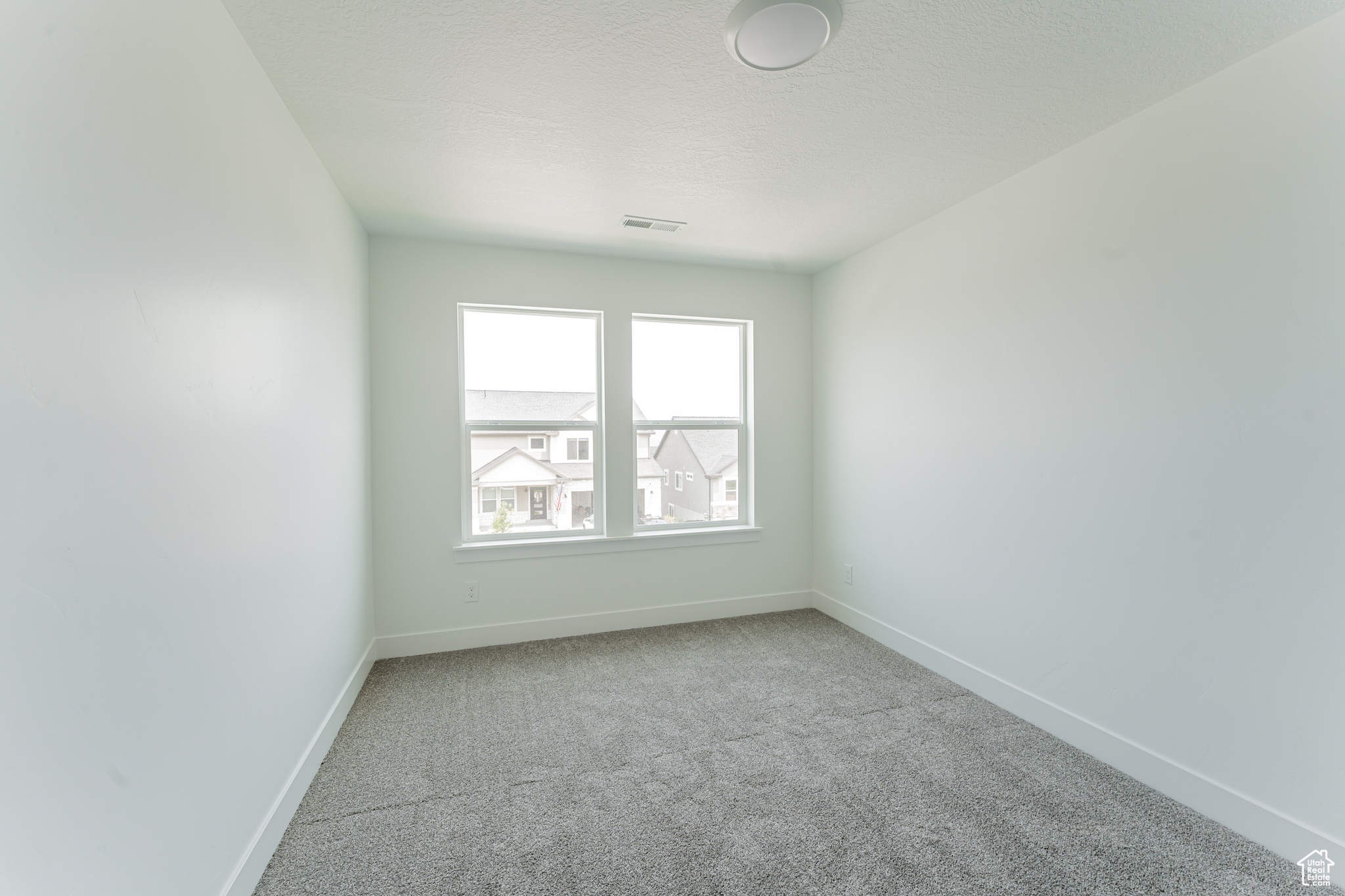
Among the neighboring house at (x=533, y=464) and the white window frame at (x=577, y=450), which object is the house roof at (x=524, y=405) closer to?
the neighboring house at (x=533, y=464)

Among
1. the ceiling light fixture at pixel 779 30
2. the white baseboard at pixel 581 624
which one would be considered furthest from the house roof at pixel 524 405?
the ceiling light fixture at pixel 779 30

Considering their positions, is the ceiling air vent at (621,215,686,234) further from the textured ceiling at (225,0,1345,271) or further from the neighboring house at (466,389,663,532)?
the neighboring house at (466,389,663,532)

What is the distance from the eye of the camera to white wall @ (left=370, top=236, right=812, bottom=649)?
3359mm

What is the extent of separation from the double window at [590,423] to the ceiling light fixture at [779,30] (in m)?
2.14

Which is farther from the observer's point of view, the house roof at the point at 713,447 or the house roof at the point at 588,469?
the house roof at the point at 713,447

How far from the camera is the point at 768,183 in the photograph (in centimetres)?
266

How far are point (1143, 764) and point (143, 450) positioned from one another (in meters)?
3.18

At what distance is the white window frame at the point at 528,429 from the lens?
3518mm

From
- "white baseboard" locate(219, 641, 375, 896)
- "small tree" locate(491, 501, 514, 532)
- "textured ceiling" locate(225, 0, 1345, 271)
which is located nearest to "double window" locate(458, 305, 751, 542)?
"small tree" locate(491, 501, 514, 532)

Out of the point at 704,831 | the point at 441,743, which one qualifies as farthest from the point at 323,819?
the point at 704,831

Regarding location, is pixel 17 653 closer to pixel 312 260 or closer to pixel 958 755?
pixel 312 260

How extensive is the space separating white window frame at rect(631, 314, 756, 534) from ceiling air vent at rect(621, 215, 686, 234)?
0.74m

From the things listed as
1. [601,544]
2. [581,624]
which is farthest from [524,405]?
[581,624]

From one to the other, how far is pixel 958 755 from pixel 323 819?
7.68 feet
